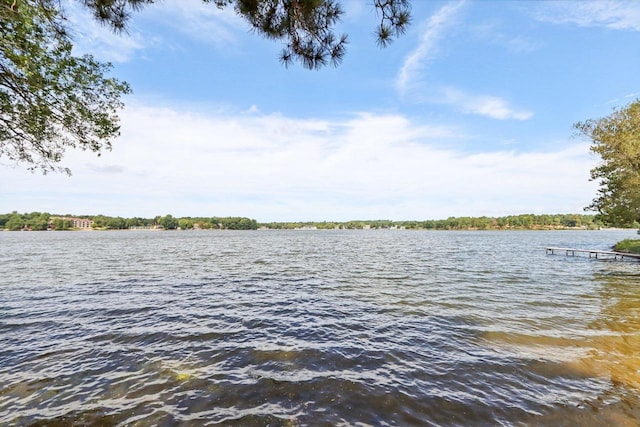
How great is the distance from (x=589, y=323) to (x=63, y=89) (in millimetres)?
22236

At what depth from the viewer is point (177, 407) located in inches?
254

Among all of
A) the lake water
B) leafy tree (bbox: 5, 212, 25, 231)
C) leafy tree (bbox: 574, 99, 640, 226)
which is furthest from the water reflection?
leafy tree (bbox: 5, 212, 25, 231)

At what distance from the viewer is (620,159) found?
111 feet

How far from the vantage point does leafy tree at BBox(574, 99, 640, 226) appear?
3238 cm

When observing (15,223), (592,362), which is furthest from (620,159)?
(15,223)

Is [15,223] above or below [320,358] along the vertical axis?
above

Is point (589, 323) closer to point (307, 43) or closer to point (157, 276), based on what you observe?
point (307, 43)

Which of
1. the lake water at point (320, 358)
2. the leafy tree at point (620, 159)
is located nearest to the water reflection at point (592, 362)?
the lake water at point (320, 358)

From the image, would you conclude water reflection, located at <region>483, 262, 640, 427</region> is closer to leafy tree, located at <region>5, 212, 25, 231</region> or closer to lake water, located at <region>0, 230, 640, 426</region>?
lake water, located at <region>0, 230, 640, 426</region>

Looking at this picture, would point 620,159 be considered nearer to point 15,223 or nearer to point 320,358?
point 320,358

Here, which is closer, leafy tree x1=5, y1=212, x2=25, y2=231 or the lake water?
the lake water

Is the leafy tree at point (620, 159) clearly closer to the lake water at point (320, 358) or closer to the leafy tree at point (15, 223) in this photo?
the lake water at point (320, 358)

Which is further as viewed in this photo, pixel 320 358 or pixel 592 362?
pixel 320 358

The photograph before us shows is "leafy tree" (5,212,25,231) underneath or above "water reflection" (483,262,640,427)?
above
